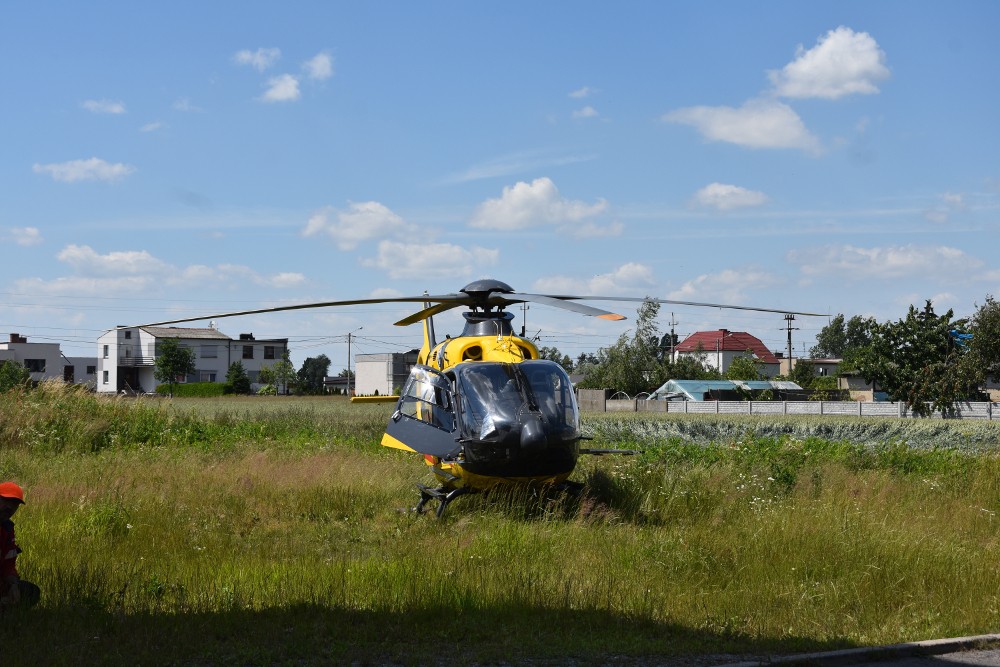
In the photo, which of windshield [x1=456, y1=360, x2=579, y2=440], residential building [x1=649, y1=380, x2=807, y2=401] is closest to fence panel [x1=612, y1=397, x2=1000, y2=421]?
residential building [x1=649, y1=380, x2=807, y2=401]

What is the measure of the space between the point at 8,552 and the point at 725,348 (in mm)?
125508

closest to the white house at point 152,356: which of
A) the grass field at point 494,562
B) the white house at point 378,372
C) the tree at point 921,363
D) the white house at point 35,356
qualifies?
the white house at point 35,356

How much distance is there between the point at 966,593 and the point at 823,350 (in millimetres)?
153997

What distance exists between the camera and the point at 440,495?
44.1 feet

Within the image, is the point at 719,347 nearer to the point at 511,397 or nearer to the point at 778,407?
the point at 778,407

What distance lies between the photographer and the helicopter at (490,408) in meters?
12.7

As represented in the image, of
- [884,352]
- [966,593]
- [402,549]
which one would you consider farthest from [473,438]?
[884,352]

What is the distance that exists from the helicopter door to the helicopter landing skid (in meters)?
0.52

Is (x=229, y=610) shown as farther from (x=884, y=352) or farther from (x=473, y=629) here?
(x=884, y=352)

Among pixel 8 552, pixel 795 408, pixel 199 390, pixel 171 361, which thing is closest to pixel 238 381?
pixel 199 390

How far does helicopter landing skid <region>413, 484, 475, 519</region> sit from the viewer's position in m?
13.2

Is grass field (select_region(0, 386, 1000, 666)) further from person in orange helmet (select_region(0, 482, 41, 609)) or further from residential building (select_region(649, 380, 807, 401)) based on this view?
residential building (select_region(649, 380, 807, 401))

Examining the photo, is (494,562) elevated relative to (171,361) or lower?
lower

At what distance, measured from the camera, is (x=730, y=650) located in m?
7.46
